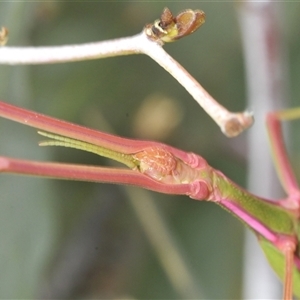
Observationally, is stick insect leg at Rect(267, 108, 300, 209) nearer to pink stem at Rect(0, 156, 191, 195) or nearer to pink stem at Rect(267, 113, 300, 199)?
pink stem at Rect(267, 113, 300, 199)

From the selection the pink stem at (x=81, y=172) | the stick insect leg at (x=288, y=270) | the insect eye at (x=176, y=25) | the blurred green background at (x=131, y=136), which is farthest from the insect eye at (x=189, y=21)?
the blurred green background at (x=131, y=136)

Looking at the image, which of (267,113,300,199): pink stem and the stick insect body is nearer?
the stick insect body

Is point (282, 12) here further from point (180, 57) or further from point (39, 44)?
point (39, 44)

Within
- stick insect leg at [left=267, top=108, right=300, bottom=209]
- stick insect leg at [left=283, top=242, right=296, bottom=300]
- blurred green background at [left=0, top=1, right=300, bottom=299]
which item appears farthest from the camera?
blurred green background at [left=0, top=1, right=300, bottom=299]

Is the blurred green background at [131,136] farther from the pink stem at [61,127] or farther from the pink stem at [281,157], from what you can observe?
the pink stem at [61,127]

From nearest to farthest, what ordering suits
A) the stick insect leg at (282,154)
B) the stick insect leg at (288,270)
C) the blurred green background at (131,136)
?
the stick insect leg at (288,270), the stick insect leg at (282,154), the blurred green background at (131,136)

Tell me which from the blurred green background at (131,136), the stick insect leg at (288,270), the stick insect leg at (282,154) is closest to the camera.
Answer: the stick insect leg at (288,270)

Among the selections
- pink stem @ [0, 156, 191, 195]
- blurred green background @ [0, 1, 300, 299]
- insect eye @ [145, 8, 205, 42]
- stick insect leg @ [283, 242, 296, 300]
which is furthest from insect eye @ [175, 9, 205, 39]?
blurred green background @ [0, 1, 300, 299]
